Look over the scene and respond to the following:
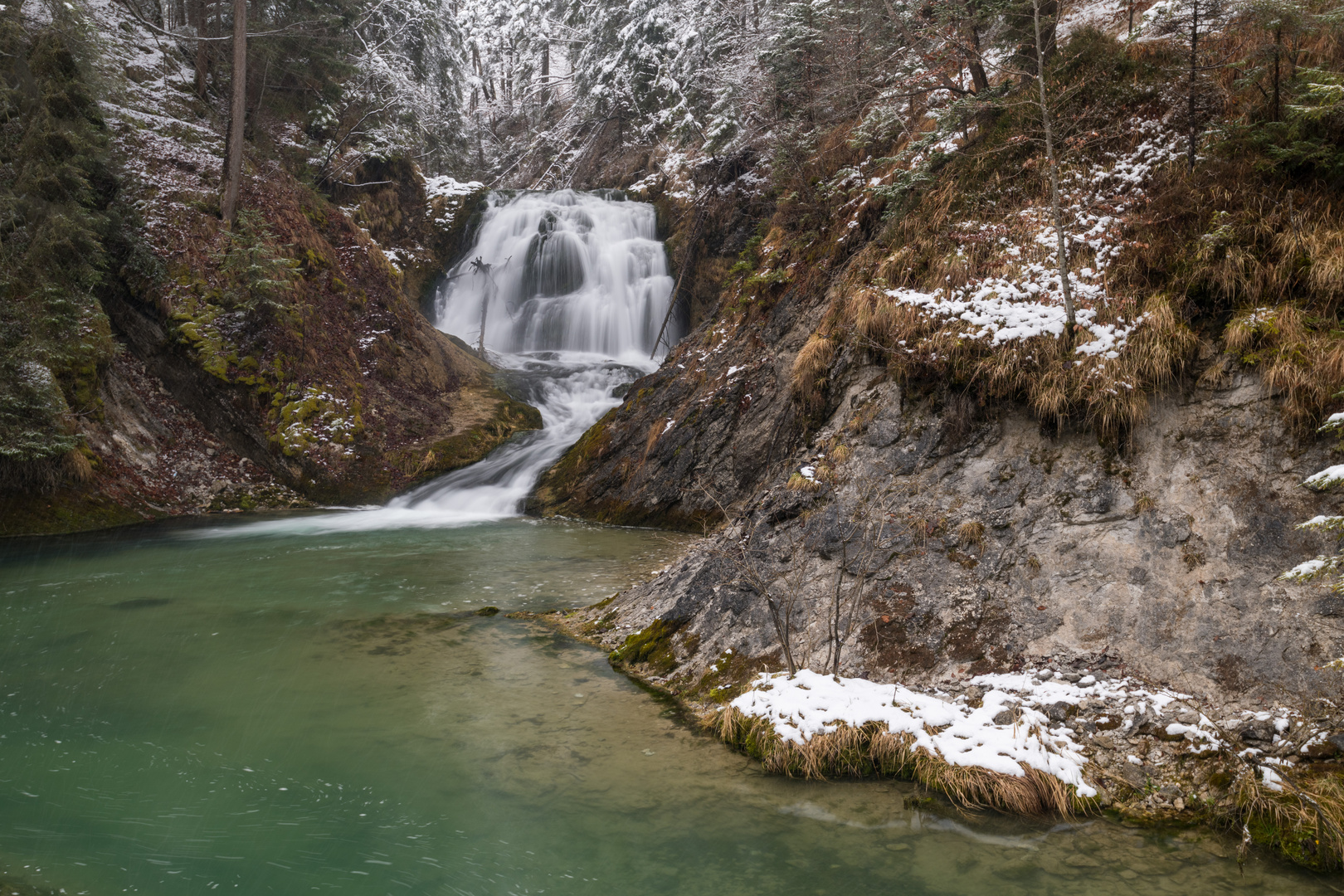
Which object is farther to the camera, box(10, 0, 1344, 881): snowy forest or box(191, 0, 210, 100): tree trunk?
box(191, 0, 210, 100): tree trunk

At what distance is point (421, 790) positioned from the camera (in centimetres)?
504

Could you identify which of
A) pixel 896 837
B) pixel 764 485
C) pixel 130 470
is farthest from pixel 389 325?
pixel 896 837

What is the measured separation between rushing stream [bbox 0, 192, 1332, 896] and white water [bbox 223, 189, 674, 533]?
11.8m

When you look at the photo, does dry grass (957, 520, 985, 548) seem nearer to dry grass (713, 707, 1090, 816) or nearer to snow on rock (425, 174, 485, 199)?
dry grass (713, 707, 1090, 816)

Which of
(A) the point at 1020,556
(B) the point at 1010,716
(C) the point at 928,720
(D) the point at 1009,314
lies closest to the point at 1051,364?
(D) the point at 1009,314

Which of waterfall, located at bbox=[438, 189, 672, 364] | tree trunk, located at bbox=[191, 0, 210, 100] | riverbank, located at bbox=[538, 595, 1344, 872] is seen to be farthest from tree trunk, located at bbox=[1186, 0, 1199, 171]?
tree trunk, located at bbox=[191, 0, 210, 100]

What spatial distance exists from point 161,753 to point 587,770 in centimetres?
339

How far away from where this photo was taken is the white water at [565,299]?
23.5m

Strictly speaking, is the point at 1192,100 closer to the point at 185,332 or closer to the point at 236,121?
the point at 185,332

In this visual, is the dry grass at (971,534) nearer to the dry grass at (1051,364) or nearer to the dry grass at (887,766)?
the dry grass at (1051,364)

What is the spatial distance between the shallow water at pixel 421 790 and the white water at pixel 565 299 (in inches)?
521

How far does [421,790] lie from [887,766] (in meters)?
3.38

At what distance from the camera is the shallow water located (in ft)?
13.4

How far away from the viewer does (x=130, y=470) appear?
1482cm
